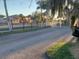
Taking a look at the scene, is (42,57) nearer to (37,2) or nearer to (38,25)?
(37,2)

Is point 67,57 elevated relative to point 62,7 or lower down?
lower down

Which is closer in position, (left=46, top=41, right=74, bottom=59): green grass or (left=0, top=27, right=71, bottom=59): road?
(left=46, top=41, right=74, bottom=59): green grass

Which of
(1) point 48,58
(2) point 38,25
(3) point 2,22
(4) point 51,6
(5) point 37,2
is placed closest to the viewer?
(4) point 51,6

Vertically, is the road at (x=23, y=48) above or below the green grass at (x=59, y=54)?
below

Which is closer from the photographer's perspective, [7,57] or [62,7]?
[62,7]

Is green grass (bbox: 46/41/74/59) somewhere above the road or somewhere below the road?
above

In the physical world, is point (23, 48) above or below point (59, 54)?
below

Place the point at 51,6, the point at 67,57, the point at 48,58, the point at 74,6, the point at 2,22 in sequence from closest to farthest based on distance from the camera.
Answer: the point at 51,6 → the point at 74,6 → the point at 67,57 → the point at 48,58 → the point at 2,22

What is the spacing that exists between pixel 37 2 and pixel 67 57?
3.28 metres

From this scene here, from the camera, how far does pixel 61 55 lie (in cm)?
1134

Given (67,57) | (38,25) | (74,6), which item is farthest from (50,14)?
(38,25)

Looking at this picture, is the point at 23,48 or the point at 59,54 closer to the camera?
the point at 59,54

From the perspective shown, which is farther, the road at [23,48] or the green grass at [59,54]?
the road at [23,48]

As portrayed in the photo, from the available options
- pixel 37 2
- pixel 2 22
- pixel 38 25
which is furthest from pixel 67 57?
pixel 38 25
